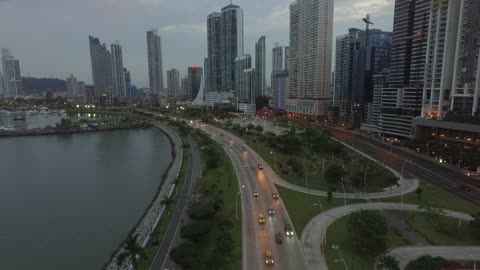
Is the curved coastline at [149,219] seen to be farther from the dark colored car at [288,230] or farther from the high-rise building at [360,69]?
the high-rise building at [360,69]

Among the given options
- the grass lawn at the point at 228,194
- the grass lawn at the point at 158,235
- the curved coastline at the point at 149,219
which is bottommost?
the curved coastline at the point at 149,219

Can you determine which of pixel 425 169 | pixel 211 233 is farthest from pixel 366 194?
pixel 211 233

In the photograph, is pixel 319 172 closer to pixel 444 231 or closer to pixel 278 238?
pixel 444 231

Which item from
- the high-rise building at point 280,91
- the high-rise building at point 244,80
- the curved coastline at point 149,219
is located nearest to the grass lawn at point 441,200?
the curved coastline at point 149,219

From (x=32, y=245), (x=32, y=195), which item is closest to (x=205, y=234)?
(x=32, y=245)

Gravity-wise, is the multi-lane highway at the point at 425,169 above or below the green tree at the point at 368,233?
below
